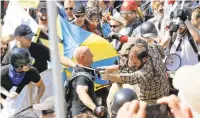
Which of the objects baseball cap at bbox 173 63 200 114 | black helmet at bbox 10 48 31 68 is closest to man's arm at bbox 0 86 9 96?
black helmet at bbox 10 48 31 68

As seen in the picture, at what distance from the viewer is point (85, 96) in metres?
5.51

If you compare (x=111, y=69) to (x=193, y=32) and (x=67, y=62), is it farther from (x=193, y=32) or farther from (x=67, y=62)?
(x=193, y=32)

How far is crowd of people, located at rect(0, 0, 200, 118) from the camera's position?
8.66 feet

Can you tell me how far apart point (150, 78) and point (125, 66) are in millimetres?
401

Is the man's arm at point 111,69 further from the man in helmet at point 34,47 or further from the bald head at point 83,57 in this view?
the man in helmet at point 34,47

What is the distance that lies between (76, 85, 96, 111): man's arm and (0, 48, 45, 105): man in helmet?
57 centimetres

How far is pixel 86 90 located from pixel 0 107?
1073 millimetres

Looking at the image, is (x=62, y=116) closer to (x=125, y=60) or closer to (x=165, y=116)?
(x=165, y=116)

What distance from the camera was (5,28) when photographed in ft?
24.3

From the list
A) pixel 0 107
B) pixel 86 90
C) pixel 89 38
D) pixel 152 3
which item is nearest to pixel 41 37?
pixel 89 38

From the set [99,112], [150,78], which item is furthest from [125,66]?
[99,112]

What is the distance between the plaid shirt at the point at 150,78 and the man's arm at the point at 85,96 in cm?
37

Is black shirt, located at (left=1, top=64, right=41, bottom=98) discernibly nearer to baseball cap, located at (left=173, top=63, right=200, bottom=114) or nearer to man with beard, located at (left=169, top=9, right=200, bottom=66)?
man with beard, located at (left=169, top=9, right=200, bottom=66)

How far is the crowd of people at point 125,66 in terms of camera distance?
2.64 meters
